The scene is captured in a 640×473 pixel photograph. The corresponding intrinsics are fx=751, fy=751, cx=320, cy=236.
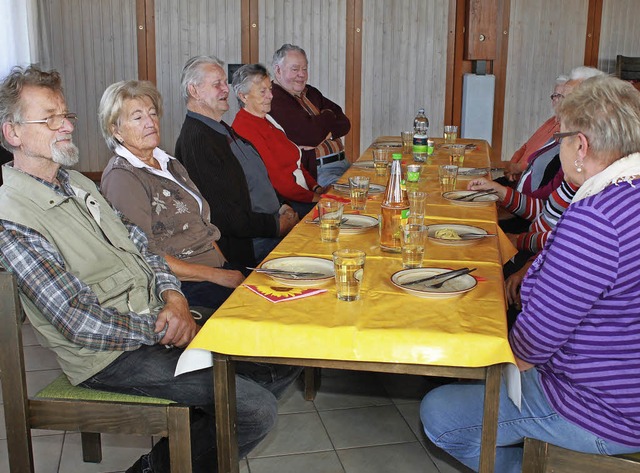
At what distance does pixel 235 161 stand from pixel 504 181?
2.48m

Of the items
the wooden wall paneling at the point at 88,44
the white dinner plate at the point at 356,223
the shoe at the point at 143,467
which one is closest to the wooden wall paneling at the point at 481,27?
the wooden wall paneling at the point at 88,44

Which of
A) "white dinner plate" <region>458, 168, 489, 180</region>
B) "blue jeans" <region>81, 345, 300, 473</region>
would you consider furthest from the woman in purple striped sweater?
"white dinner plate" <region>458, 168, 489, 180</region>

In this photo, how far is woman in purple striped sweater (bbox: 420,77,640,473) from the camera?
1.63 meters

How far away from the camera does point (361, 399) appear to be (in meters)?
3.04

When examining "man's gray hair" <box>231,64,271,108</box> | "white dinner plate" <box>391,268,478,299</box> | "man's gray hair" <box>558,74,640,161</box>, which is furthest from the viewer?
"man's gray hair" <box>231,64,271,108</box>

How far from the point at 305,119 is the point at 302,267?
9.44ft

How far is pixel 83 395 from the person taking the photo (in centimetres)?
205

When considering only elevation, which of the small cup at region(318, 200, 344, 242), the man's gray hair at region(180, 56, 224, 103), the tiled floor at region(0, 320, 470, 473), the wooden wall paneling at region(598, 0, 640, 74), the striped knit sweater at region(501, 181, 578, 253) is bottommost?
the tiled floor at region(0, 320, 470, 473)

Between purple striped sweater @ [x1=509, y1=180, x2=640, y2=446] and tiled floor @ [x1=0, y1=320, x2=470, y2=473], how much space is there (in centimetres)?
88

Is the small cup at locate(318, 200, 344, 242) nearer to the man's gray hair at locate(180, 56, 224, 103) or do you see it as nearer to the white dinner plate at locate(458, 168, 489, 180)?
the man's gray hair at locate(180, 56, 224, 103)

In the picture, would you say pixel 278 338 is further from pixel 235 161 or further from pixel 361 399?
pixel 235 161

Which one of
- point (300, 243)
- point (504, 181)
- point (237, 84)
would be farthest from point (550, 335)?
point (504, 181)

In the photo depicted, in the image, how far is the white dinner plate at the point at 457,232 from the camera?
241 cm

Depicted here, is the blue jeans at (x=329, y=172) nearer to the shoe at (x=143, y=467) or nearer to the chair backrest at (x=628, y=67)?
the shoe at (x=143, y=467)
